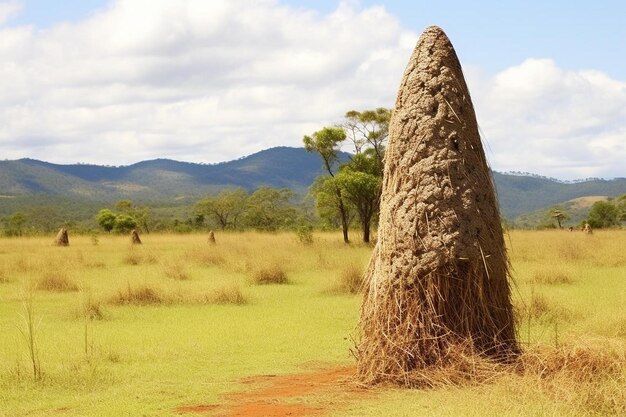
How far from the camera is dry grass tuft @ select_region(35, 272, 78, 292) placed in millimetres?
17000

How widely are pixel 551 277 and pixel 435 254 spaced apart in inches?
390

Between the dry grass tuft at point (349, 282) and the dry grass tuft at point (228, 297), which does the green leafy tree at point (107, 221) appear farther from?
the dry grass tuft at point (228, 297)

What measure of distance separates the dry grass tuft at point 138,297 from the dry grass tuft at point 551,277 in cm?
781

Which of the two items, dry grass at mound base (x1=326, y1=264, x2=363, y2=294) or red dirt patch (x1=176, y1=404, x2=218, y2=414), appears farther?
dry grass at mound base (x1=326, y1=264, x2=363, y2=294)

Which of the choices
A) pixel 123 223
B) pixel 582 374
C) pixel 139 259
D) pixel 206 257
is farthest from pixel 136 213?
pixel 582 374

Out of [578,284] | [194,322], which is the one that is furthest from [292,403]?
[578,284]

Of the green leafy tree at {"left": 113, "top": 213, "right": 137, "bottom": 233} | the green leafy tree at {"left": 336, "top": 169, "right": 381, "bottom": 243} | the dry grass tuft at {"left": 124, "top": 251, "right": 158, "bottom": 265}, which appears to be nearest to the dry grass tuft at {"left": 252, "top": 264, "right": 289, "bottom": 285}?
the dry grass tuft at {"left": 124, "top": 251, "right": 158, "bottom": 265}

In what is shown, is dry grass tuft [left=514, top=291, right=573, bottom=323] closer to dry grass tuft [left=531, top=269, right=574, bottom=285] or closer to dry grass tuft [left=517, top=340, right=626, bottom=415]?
dry grass tuft [left=517, top=340, right=626, bottom=415]

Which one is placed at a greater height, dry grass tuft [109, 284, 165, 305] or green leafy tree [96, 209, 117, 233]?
green leafy tree [96, 209, 117, 233]

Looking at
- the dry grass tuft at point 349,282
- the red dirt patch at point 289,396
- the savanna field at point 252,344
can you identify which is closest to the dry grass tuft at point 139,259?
the savanna field at point 252,344

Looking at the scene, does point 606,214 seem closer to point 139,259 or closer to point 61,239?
point 61,239

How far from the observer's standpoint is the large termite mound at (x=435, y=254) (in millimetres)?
7859

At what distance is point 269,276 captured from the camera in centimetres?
1820

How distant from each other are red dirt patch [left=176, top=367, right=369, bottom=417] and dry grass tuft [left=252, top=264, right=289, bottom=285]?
30.5ft
